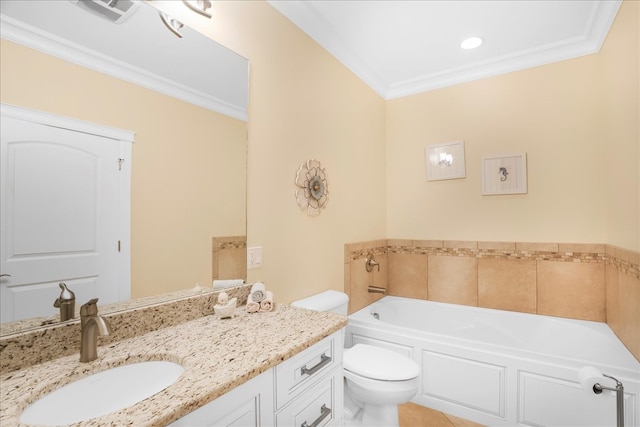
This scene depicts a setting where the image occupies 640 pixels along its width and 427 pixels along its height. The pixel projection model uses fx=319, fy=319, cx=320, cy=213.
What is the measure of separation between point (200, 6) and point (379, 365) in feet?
6.71

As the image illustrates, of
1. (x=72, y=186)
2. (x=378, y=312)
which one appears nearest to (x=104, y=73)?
(x=72, y=186)

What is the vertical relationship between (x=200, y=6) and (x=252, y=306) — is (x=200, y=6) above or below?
above

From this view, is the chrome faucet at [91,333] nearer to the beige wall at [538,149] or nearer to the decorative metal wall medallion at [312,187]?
the decorative metal wall medallion at [312,187]

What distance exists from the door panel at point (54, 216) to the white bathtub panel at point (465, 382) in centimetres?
196

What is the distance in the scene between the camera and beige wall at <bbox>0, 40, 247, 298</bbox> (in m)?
0.99

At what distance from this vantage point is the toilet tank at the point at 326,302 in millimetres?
1958

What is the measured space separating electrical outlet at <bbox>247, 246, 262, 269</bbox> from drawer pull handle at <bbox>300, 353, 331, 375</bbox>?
643mm

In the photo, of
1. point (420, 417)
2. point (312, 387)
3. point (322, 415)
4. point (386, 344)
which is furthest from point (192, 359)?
point (420, 417)

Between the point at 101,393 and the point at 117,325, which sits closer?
the point at 101,393

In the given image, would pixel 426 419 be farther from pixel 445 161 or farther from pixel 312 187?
pixel 445 161

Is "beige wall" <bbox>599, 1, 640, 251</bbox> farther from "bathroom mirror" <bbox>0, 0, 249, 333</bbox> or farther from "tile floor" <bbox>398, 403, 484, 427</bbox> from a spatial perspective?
"bathroom mirror" <bbox>0, 0, 249, 333</bbox>

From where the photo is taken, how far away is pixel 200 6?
147 cm

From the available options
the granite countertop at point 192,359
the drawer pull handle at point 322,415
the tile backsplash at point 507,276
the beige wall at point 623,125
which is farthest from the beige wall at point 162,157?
the beige wall at point 623,125

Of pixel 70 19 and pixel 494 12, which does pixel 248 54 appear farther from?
pixel 494 12
